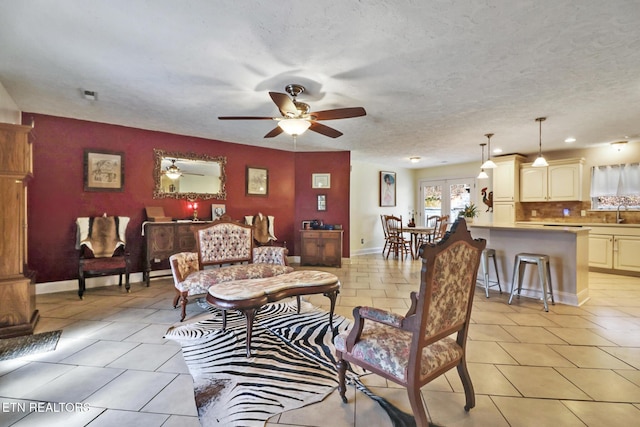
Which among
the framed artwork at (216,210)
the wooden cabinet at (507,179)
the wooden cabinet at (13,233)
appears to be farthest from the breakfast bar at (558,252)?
the wooden cabinet at (13,233)

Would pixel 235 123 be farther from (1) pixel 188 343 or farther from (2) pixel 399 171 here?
(2) pixel 399 171

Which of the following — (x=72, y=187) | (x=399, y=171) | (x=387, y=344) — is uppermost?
(x=399, y=171)

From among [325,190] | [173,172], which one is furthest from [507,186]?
[173,172]

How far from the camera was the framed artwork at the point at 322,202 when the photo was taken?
6.39 meters

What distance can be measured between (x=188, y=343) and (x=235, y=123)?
9.97ft

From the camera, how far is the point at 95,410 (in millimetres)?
1693

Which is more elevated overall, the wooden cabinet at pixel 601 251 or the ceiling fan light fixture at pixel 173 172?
the ceiling fan light fixture at pixel 173 172

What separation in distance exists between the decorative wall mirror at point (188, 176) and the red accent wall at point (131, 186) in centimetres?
10

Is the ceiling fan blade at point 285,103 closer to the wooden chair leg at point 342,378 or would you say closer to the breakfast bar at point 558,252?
the wooden chair leg at point 342,378

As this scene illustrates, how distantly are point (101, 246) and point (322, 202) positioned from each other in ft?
13.0

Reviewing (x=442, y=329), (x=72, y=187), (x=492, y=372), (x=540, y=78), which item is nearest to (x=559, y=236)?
(x=540, y=78)

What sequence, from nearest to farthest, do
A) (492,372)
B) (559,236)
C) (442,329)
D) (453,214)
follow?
(442,329) → (492,372) → (559,236) → (453,214)

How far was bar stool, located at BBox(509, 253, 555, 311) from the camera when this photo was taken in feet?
11.2

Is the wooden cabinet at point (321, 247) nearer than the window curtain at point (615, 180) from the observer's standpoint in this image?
No
